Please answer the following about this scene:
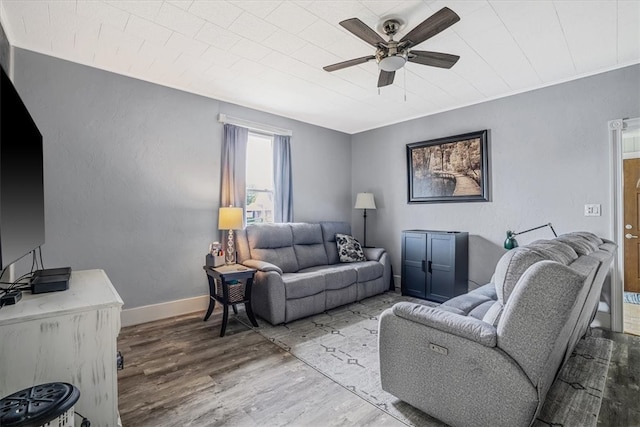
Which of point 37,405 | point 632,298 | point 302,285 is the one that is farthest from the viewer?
point 632,298

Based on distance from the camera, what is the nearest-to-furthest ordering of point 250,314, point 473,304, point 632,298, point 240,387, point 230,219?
point 240,387 < point 473,304 < point 250,314 < point 230,219 < point 632,298

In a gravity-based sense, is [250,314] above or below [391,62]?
below

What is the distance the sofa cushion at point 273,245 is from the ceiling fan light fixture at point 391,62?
7.68ft

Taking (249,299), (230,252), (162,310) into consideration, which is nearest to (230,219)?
(230,252)

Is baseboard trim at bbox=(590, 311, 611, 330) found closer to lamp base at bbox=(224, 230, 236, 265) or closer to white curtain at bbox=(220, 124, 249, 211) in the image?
lamp base at bbox=(224, 230, 236, 265)

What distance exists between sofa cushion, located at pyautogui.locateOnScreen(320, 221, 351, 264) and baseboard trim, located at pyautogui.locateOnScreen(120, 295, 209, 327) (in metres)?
1.72

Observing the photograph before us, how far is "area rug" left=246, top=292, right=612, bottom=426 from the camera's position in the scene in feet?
5.93

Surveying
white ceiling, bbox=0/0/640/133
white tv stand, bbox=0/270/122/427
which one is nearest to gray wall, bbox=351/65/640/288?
white ceiling, bbox=0/0/640/133

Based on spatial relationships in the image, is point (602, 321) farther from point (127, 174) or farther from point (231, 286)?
point (127, 174)

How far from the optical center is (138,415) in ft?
5.91

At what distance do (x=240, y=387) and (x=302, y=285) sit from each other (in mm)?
1300

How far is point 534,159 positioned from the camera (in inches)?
136

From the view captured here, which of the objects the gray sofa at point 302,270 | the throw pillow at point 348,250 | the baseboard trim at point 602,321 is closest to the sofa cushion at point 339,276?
the gray sofa at point 302,270

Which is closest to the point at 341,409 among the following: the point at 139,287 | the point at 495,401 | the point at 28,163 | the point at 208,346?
the point at 495,401
